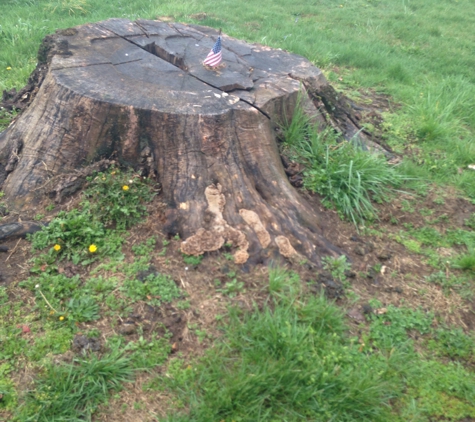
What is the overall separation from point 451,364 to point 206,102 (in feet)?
7.82

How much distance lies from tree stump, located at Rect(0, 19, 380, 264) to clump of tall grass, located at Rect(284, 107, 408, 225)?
0.80 feet

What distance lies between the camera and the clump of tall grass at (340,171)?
12.0 ft

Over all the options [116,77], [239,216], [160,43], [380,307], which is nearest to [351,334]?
[380,307]

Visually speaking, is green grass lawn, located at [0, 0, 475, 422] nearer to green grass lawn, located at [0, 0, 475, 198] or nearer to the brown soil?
the brown soil

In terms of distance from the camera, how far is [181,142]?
3234 mm

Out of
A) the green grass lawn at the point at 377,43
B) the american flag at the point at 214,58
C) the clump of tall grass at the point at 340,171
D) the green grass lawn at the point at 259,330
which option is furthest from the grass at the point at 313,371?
the green grass lawn at the point at 377,43

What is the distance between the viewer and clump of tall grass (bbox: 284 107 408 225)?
365 cm

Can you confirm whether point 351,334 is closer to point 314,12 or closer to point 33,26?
point 33,26

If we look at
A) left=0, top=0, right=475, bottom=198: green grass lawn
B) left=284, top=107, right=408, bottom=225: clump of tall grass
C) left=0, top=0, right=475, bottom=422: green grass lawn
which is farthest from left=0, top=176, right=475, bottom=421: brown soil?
left=0, top=0, right=475, bottom=198: green grass lawn

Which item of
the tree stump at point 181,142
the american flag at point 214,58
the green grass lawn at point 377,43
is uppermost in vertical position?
the american flag at point 214,58

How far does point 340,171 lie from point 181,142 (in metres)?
1.36

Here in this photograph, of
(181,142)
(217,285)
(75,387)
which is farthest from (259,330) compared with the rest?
(181,142)

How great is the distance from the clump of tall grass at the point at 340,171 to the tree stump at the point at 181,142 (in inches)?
9.6

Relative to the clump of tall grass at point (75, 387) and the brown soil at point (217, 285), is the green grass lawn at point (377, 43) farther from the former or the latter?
the clump of tall grass at point (75, 387)
